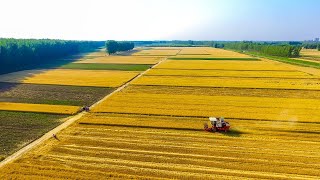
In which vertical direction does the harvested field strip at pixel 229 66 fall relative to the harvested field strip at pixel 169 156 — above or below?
above

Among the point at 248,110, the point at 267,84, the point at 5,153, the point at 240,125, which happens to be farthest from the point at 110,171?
the point at 267,84

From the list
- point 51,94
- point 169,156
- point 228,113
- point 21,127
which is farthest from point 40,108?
point 228,113

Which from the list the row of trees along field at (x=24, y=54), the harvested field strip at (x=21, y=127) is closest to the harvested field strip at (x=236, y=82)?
the harvested field strip at (x=21, y=127)

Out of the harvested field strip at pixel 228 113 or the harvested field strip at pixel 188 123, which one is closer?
the harvested field strip at pixel 188 123

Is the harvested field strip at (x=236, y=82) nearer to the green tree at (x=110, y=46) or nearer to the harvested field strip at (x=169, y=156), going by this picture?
the harvested field strip at (x=169, y=156)

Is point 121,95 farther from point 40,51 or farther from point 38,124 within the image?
point 40,51

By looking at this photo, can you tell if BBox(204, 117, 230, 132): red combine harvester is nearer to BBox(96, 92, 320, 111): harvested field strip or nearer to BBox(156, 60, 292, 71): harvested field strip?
BBox(96, 92, 320, 111): harvested field strip
